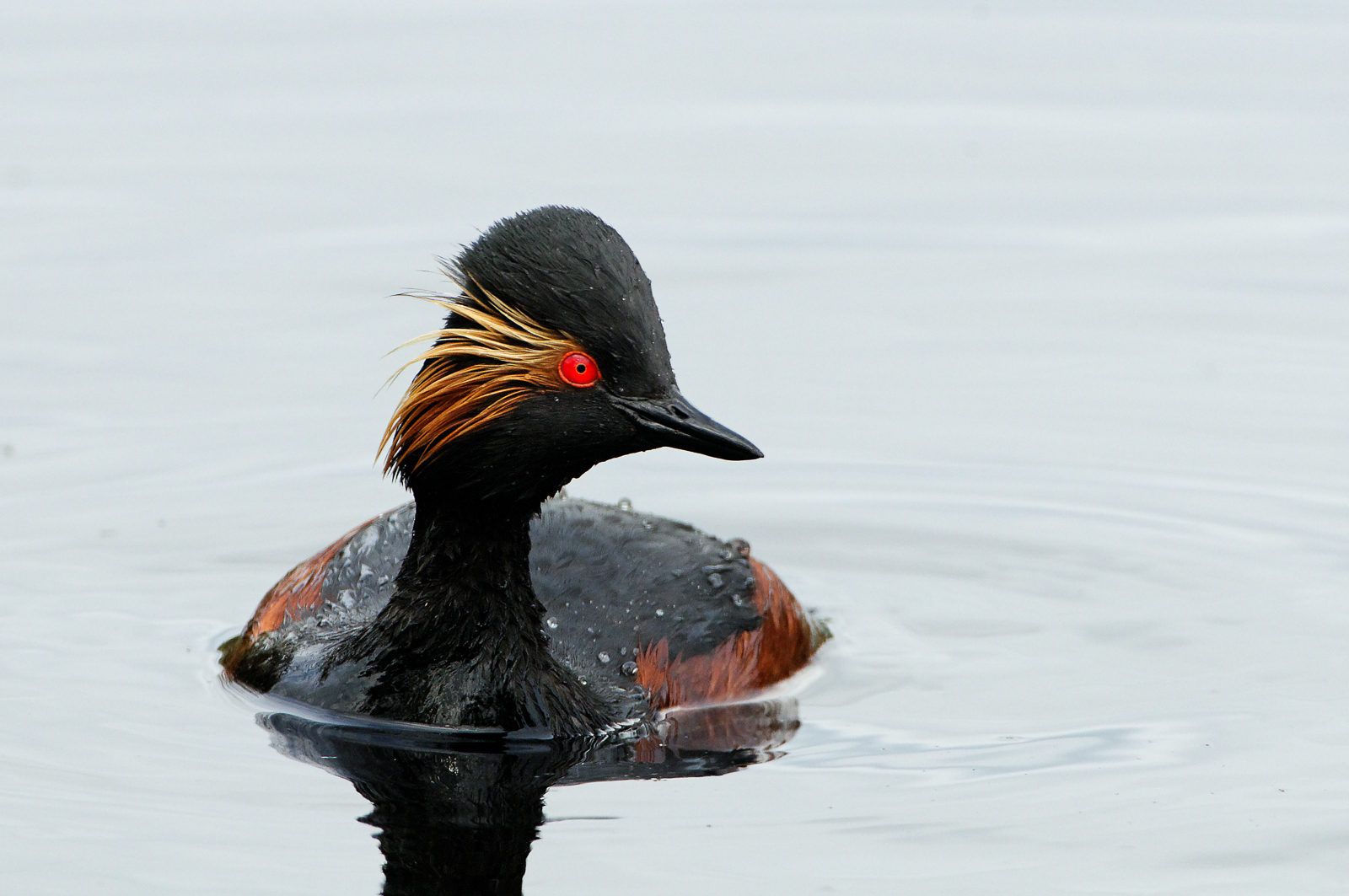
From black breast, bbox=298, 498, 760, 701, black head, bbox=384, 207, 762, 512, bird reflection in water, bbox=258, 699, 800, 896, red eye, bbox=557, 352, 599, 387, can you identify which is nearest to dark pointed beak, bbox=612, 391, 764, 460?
black head, bbox=384, 207, 762, 512

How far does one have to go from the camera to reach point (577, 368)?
8672mm

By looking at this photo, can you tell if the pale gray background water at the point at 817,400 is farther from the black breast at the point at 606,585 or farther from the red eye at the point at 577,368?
the red eye at the point at 577,368

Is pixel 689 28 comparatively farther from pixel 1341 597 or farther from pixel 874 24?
pixel 1341 597

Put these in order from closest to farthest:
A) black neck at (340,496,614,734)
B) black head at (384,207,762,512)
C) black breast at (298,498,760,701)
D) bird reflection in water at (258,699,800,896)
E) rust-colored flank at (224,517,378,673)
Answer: bird reflection in water at (258,699,800,896) → black head at (384,207,762,512) → black neck at (340,496,614,734) → black breast at (298,498,760,701) → rust-colored flank at (224,517,378,673)

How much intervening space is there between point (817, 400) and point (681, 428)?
16.8ft

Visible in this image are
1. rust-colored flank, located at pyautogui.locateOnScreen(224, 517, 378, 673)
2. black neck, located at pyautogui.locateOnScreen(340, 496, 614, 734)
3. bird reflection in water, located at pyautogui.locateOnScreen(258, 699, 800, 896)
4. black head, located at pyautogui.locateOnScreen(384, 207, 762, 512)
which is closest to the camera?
bird reflection in water, located at pyautogui.locateOnScreen(258, 699, 800, 896)

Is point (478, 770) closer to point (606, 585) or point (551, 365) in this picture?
point (606, 585)

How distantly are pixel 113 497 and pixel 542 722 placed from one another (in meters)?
4.07

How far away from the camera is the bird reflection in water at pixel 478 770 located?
8.16 m

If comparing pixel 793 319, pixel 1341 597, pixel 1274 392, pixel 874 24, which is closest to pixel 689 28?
pixel 874 24

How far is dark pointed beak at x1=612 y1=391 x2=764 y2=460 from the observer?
28.4 ft

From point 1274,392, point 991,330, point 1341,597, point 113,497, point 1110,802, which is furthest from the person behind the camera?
point 991,330

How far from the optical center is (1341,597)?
11227 mm

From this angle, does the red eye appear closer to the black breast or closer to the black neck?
A: the black neck
